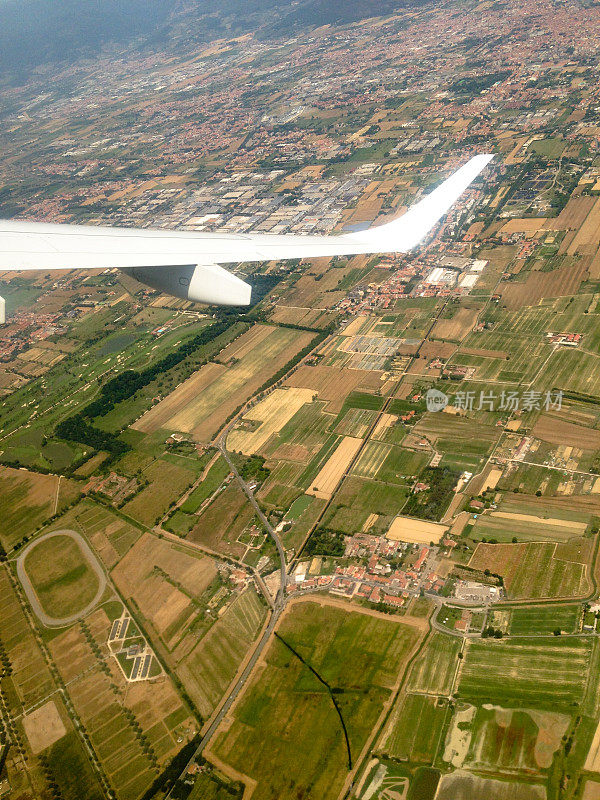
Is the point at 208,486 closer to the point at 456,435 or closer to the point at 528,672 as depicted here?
the point at 456,435

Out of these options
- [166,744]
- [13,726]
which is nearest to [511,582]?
[166,744]

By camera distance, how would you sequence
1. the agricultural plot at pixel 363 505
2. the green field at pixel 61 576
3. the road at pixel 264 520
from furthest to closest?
the agricultural plot at pixel 363 505
the green field at pixel 61 576
the road at pixel 264 520

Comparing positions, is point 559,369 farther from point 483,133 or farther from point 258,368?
point 483,133

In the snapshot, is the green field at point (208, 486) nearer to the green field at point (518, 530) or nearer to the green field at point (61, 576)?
the green field at point (61, 576)

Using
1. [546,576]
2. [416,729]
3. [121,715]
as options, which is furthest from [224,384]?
[416,729]

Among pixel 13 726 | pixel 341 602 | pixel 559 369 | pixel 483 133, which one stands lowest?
pixel 13 726

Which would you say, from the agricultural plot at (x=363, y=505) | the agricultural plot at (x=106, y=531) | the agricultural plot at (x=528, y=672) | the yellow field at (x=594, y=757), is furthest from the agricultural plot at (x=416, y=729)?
the agricultural plot at (x=106, y=531)

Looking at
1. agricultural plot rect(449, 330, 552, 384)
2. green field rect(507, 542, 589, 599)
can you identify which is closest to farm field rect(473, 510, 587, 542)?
green field rect(507, 542, 589, 599)
